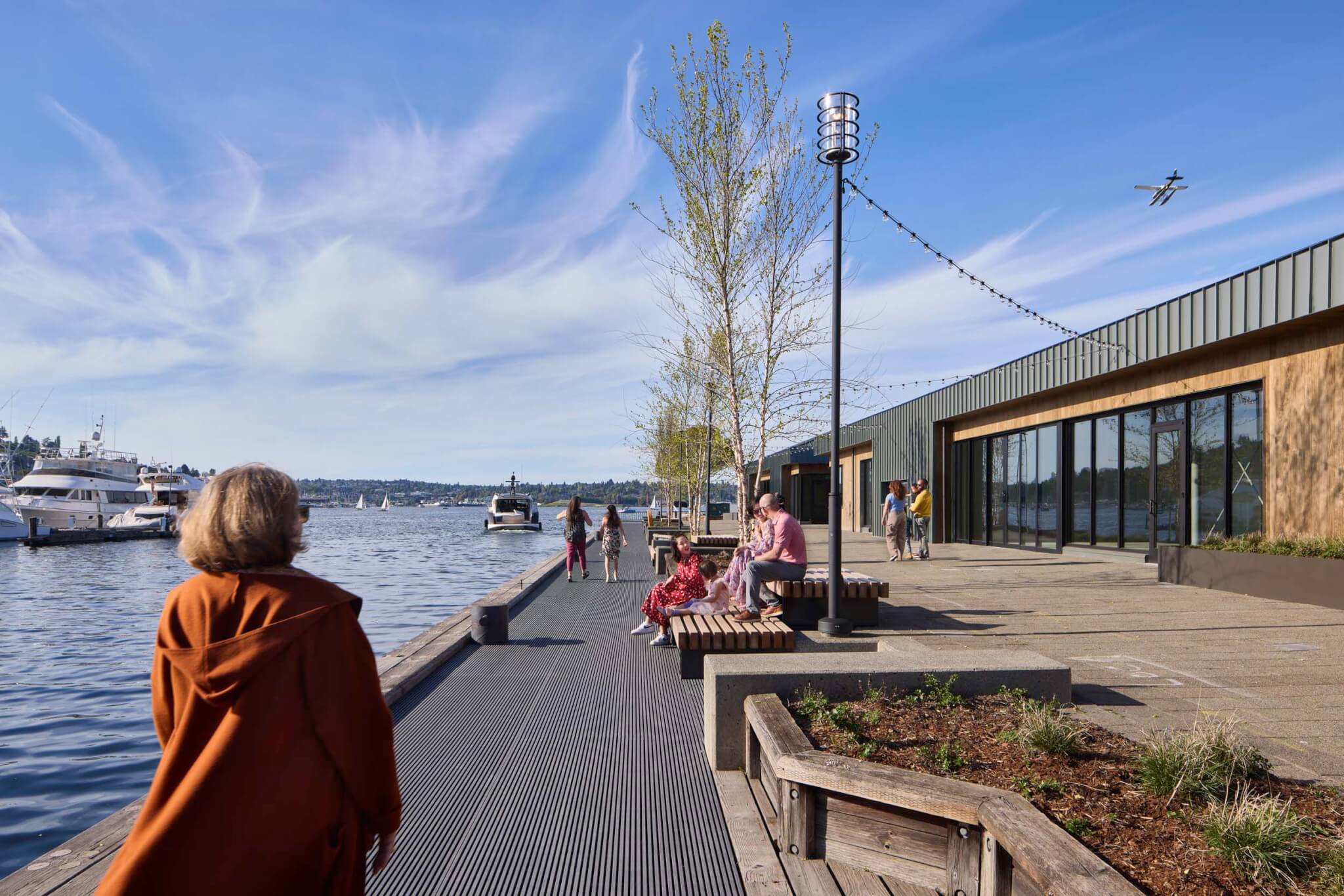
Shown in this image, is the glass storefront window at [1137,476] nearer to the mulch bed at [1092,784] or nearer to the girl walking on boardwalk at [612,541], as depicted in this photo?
the girl walking on boardwalk at [612,541]

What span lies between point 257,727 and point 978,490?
24380 mm

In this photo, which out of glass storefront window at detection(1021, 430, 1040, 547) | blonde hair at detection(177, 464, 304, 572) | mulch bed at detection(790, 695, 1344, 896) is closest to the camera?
blonde hair at detection(177, 464, 304, 572)

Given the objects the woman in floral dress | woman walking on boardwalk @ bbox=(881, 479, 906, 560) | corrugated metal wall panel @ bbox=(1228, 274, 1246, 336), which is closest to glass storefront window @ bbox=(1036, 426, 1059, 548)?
woman walking on boardwalk @ bbox=(881, 479, 906, 560)

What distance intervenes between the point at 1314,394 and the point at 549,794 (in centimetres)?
1223

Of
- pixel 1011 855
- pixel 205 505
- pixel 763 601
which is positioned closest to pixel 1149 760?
pixel 1011 855

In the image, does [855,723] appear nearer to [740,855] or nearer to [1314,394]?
[740,855]

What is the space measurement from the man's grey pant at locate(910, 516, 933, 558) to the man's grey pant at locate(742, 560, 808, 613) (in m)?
9.93

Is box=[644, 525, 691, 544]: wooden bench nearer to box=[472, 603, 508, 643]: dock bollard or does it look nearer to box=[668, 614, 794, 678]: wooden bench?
box=[472, 603, 508, 643]: dock bollard

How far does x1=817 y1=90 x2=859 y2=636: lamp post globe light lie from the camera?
8719mm

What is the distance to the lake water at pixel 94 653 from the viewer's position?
6441 mm

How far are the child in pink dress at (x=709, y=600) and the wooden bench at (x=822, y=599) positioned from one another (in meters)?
0.50

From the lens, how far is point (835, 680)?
16.8 feet

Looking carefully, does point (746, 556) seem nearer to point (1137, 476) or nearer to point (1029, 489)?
point (1137, 476)

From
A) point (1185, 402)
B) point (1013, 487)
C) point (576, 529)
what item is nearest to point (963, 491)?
point (1013, 487)
